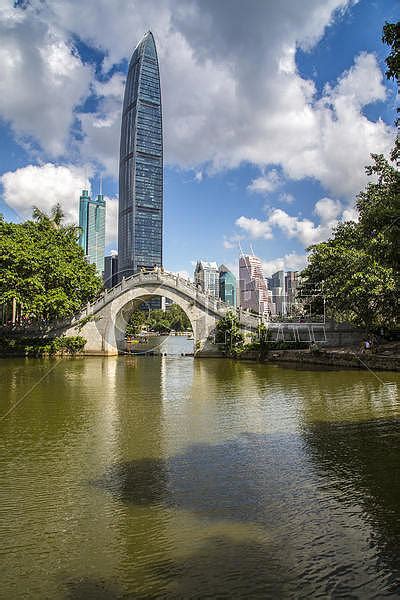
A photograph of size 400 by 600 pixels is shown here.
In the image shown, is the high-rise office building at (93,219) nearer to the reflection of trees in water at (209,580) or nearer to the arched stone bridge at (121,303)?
the arched stone bridge at (121,303)

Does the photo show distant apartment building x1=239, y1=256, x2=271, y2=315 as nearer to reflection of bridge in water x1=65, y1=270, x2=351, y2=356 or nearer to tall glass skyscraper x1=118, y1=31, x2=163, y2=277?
reflection of bridge in water x1=65, y1=270, x2=351, y2=356

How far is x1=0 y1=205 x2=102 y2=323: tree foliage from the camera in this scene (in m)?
30.6

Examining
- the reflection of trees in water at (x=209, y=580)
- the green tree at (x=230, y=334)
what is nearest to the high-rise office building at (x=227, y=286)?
the green tree at (x=230, y=334)

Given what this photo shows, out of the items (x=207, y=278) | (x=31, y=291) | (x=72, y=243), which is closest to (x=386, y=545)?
(x=31, y=291)

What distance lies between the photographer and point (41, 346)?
3528 cm

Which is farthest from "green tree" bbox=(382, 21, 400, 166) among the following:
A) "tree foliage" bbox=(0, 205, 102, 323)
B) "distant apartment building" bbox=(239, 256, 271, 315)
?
"distant apartment building" bbox=(239, 256, 271, 315)

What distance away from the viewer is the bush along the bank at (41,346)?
114ft

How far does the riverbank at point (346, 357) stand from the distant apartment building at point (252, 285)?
1675 cm

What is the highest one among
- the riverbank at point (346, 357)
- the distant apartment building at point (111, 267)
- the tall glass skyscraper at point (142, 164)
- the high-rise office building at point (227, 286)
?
the tall glass skyscraper at point (142, 164)

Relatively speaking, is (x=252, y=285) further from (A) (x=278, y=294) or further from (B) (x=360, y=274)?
(B) (x=360, y=274)

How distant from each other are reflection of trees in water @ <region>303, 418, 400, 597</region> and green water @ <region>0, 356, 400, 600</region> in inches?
1.2

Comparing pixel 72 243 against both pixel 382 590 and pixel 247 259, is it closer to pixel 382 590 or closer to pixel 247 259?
pixel 247 259

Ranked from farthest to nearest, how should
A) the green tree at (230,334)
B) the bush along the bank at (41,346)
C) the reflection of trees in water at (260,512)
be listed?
the bush along the bank at (41,346)
the green tree at (230,334)
the reflection of trees in water at (260,512)

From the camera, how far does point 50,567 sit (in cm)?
480
